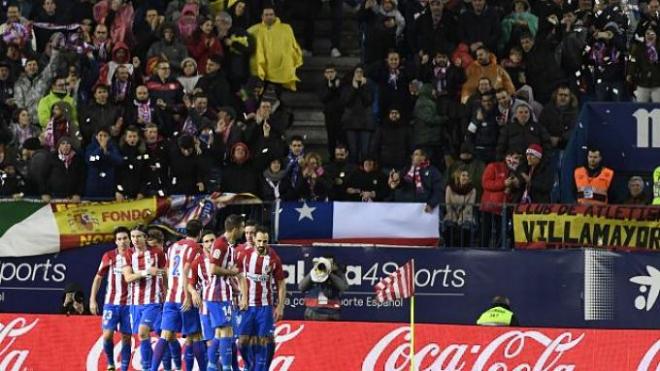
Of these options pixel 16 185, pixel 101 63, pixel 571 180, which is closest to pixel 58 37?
pixel 101 63

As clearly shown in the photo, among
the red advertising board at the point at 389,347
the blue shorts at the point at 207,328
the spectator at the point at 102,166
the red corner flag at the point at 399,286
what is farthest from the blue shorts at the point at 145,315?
the red corner flag at the point at 399,286

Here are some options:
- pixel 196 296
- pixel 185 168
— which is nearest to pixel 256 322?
pixel 196 296

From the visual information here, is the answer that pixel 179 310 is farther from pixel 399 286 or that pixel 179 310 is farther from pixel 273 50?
pixel 273 50

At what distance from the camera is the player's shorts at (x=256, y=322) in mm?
24031

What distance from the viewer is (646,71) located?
28906 millimetres

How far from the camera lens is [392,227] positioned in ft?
87.9

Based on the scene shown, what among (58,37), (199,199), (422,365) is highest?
(58,37)

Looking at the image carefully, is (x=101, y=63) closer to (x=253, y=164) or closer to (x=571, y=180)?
(x=253, y=164)

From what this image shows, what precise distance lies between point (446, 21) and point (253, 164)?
4729 millimetres

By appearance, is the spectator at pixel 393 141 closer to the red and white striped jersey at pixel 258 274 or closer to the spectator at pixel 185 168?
the spectator at pixel 185 168

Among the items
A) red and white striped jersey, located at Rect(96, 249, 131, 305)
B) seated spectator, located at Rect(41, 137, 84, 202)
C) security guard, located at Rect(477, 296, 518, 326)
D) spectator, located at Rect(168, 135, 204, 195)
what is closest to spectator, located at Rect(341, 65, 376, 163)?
spectator, located at Rect(168, 135, 204, 195)

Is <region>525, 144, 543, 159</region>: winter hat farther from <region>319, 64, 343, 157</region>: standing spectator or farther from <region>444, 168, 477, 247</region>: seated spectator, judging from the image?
<region>319, 64, 343, 157</region>: standing spectator

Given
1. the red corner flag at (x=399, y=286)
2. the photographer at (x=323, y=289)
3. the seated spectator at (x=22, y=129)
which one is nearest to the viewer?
→ the red corner flag at (x=399, y=286)

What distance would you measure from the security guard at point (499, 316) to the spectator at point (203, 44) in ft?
24.6
